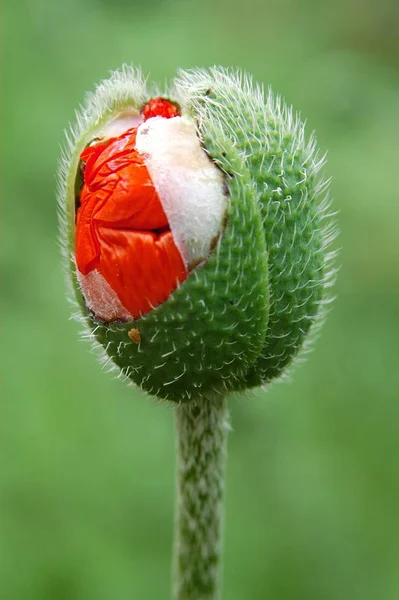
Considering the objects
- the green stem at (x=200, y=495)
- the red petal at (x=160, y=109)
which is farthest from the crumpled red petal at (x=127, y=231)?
the green stem at (x=200, y=495)

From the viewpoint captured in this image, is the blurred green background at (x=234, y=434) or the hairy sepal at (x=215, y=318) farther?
the blurred green background at (x=234, y=434)

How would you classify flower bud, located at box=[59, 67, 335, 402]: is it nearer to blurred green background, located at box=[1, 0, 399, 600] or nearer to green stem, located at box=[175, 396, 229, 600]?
green stem, located at box=[175, 396, 229, 600]

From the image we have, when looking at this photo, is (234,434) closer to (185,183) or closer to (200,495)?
(200,495)

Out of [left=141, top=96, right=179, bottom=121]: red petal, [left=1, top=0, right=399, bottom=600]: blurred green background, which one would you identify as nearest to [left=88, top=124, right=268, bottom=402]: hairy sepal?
[left=141, top=96, right=179, bottom=121]: red petal

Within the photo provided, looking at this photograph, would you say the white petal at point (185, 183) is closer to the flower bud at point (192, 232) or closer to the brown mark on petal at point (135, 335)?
the flower bud at point (192, 232)

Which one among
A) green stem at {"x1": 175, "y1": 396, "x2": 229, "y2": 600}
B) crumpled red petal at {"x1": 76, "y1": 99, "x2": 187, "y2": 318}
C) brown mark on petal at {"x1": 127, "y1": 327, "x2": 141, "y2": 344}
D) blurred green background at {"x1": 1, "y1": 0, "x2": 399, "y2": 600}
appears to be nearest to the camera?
crumpled red petal at {"x1": 76, "y1": 99, "x2": 187, "y2": 318}

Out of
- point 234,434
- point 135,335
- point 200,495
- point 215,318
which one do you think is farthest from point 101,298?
point 234,434

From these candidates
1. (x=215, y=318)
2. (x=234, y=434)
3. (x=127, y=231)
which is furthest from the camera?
(x=234, y=434)
